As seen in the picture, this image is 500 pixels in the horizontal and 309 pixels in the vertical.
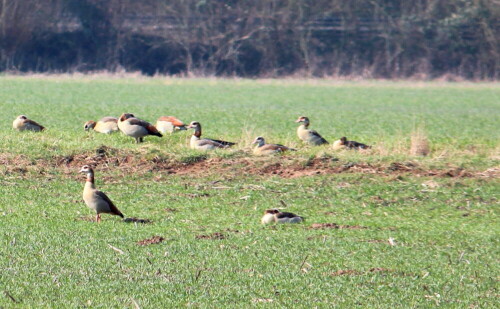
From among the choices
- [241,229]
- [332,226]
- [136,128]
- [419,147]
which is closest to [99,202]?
[241,229]

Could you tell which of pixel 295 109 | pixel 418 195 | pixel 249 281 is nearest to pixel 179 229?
pixel 249 281

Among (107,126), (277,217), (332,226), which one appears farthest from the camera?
(107,126)

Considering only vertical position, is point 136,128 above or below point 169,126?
above

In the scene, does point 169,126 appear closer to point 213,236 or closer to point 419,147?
point 419,147

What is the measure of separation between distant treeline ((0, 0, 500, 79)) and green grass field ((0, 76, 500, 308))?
162 feet

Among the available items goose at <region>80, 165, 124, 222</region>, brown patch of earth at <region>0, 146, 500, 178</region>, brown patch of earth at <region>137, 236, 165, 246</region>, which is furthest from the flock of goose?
brown patch of earth at <region>137, 236, 165, 246</region>

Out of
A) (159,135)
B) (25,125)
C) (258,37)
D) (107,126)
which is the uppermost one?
(258,37)

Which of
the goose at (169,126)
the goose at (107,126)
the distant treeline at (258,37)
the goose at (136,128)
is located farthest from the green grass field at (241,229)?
the distant treeline at (258,37)

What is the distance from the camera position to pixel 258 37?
252 feet

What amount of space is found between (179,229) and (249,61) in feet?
211

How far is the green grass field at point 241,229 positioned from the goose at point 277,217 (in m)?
0.14

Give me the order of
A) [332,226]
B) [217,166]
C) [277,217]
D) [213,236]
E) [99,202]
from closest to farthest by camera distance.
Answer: [213,236] < [99,202] < [277,217] < [332,226] < [217,166]

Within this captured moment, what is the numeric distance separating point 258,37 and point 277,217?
215 feet

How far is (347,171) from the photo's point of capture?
16453 mm
